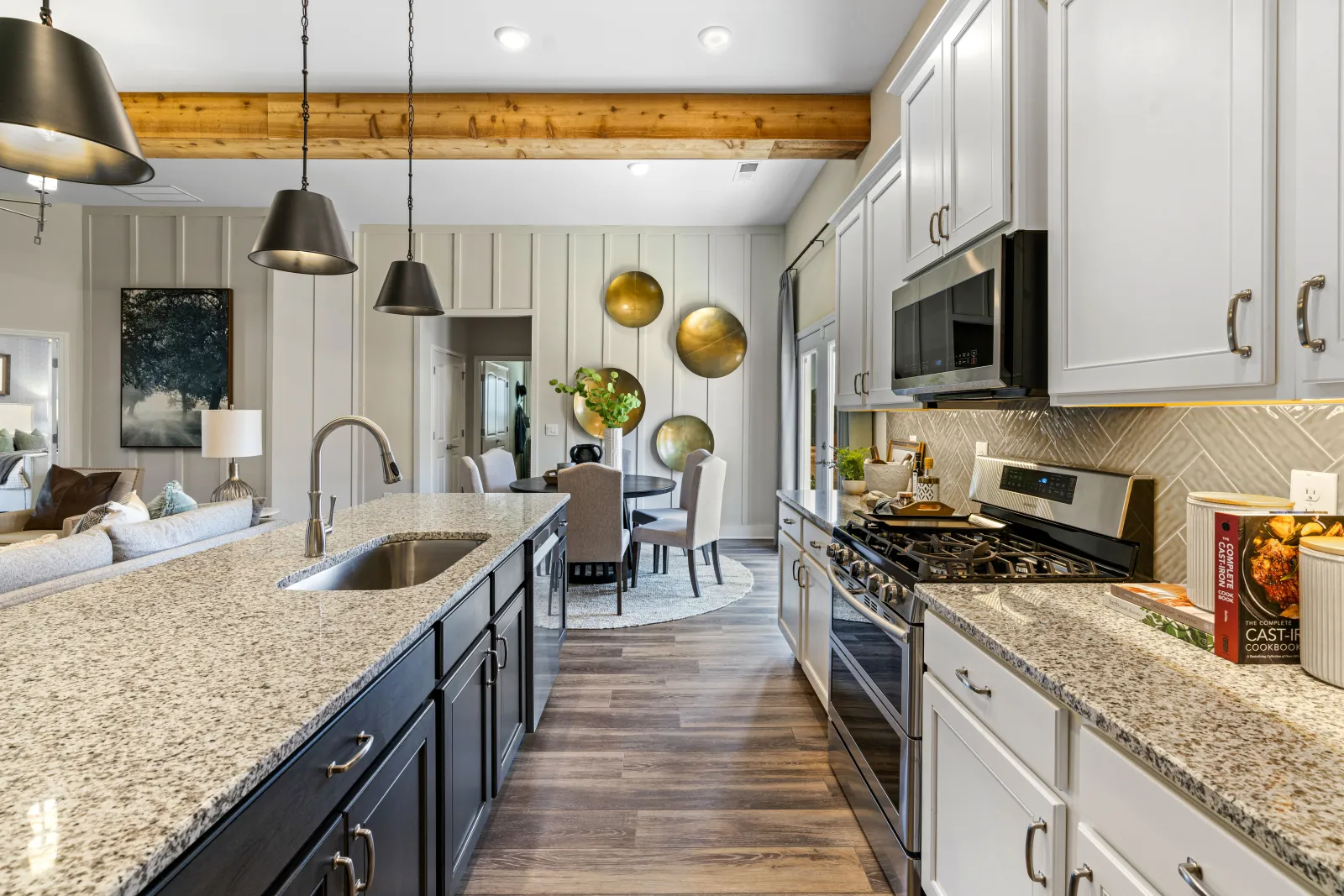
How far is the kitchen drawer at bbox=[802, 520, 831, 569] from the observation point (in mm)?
2373

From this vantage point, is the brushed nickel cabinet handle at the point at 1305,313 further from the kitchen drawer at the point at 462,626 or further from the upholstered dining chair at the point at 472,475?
the upholstered dining chair at the point at 472,475

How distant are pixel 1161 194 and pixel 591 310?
17.3 ft

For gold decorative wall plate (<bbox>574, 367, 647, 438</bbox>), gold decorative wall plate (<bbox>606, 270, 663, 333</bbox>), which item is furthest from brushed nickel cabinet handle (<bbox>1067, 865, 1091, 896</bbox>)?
gold decorative wall plate (<bbox>606, 270, 663, 333</bbox>)

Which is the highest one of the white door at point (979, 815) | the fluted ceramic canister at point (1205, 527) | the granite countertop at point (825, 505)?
the fluted ceramic canister at point (1205, 527)

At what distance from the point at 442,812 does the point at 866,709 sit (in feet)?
3.77

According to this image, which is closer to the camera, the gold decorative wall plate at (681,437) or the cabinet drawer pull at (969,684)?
the cabinet drawer pull at (969,684)

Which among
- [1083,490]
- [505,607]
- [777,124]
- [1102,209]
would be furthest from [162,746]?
[777,124]

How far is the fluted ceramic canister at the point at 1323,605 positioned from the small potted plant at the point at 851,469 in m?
2.18

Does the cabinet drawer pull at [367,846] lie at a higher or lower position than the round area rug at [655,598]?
higher

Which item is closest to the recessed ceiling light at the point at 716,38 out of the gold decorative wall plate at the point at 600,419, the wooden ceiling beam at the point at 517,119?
the wooden ceiling beam at the point at 517,119

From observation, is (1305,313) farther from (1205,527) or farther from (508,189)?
(508,189)

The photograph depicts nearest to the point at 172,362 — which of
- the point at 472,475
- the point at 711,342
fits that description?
the point at 472,475

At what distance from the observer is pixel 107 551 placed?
7.36ft

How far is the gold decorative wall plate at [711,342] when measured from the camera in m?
6.05
